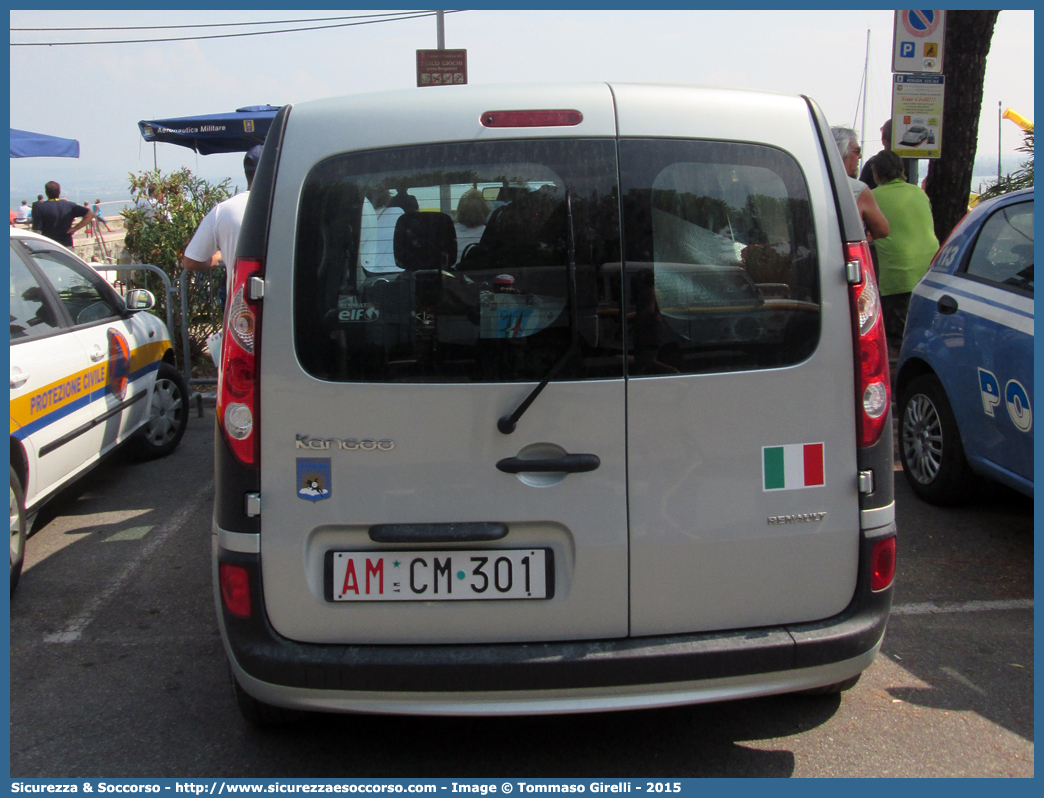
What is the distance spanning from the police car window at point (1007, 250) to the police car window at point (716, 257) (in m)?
2.50

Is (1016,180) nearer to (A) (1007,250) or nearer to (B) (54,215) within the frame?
(A) (1007,250)

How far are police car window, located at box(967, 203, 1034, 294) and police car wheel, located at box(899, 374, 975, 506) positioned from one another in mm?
634

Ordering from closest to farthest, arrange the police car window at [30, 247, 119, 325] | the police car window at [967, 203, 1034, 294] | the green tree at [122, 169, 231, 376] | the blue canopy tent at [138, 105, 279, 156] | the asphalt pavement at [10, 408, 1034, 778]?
the asphalt pavement at [10, 408, 1034, 778] → the police car window at [967, 203, 1034, 294] → the police car window at [30, 247, 119, 325] → the green tree at [122, 169, 231, 376] → the blue canopy tent at [138, 105, 279, 156]

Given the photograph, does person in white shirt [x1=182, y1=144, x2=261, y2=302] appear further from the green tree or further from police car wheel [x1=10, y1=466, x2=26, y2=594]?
the green tree

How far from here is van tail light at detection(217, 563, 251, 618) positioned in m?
2.51

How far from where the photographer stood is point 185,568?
4.54m

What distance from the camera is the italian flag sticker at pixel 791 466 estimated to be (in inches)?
98.4

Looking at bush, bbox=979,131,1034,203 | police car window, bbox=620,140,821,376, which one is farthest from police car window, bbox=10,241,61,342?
bush, bbox=979,131,1034,203

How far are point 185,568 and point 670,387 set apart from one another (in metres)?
3.00

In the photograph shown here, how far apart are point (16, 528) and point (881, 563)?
3.56 metres

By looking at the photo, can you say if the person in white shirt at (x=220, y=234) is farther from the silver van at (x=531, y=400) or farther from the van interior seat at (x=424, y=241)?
the van interior seat at (x=424, y=241)

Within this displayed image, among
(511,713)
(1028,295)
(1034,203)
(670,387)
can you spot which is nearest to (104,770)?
(511,713)

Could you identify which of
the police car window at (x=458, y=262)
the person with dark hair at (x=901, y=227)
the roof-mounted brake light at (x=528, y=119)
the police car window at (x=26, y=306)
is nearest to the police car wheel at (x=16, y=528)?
the police car window at (x=26, y=306)

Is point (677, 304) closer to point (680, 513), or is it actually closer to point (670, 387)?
point (670, 387)
